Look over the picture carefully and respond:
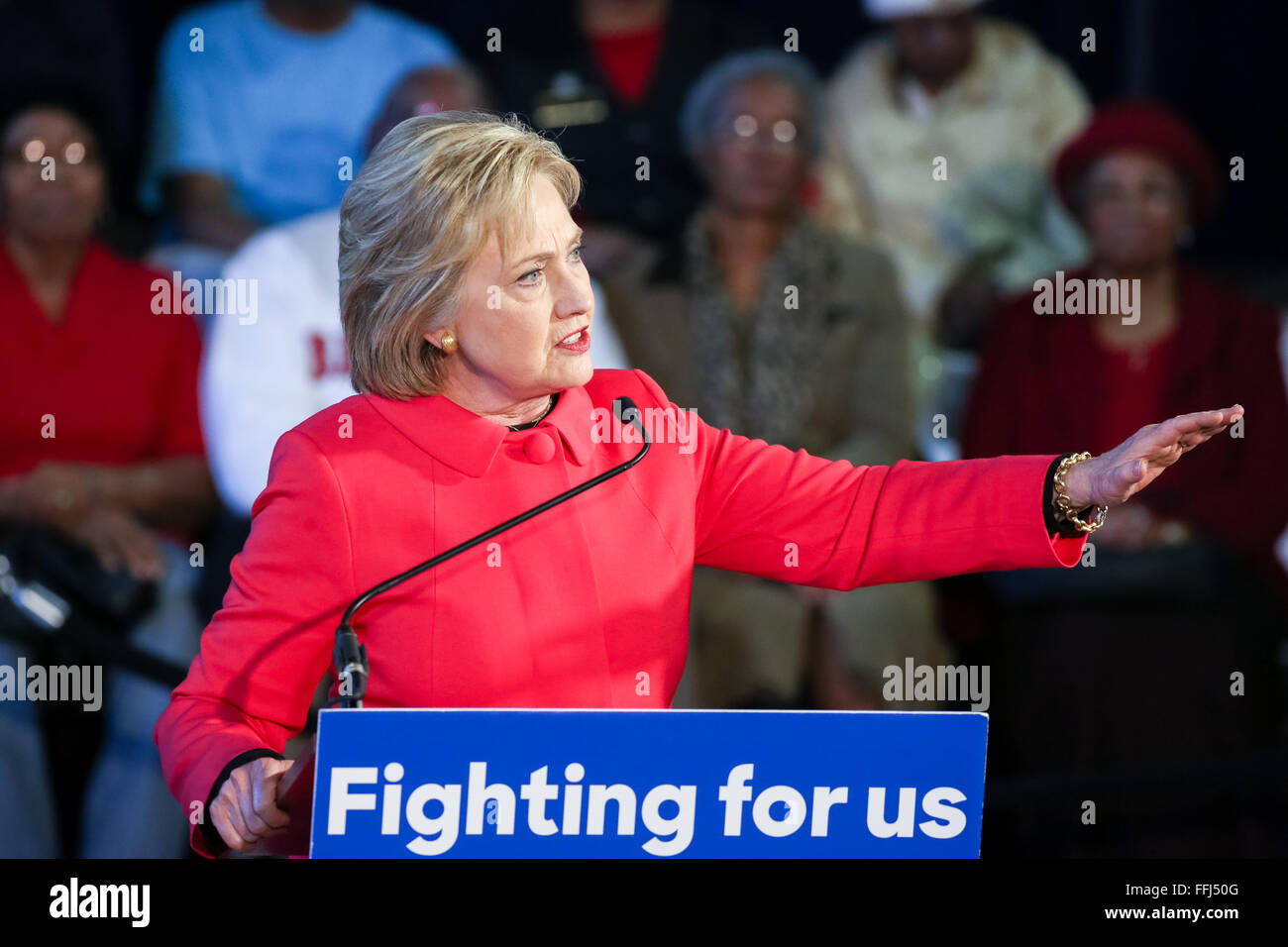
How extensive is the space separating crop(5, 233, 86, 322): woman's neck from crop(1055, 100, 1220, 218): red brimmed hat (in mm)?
2033

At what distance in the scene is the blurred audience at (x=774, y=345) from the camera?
3.29m

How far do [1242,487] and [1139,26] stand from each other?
114cm

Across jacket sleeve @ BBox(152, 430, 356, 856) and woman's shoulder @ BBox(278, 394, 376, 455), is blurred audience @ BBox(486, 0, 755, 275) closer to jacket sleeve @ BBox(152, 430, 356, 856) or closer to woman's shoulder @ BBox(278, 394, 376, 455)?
woman's shoulder @ BBox(278, 394, 376, 455)

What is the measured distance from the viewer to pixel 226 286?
2.95 metres

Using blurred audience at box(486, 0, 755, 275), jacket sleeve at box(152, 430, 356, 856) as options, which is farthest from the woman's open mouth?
blurred audience at box(486, 0, 755, 275)

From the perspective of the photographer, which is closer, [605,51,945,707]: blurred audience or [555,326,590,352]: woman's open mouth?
[555,326,590,352]: woman's open mouth

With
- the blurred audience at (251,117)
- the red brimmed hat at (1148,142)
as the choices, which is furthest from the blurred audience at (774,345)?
the blurred audience at (251,117)

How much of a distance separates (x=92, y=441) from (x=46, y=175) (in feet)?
1.77

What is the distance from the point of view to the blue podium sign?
131cm

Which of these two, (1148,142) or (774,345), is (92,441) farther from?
(1148,142)

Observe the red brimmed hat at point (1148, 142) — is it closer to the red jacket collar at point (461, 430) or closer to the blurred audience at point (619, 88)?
the blurred audience at point (619, 88)

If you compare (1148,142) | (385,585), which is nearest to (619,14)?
(1148,142)

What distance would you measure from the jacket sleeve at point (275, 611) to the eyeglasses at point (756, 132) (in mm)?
2026
